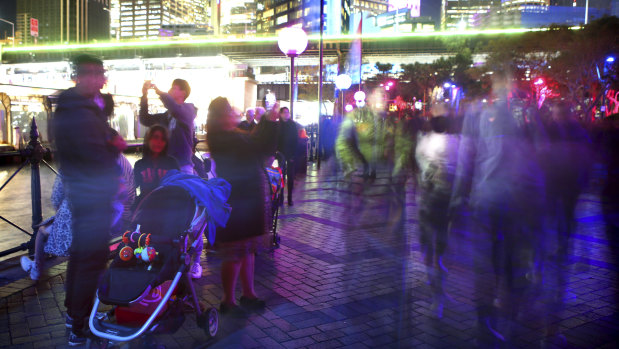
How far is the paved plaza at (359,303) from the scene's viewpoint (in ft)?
12.5

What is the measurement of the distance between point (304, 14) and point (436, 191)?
144m

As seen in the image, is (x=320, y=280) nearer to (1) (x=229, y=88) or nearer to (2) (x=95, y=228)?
(2) (x=95, y=228)

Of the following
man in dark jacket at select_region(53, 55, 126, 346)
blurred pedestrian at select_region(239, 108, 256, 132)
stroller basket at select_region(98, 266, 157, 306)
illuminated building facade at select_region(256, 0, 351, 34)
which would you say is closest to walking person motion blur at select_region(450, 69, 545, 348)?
stroller basket at select_region(98, 266, 157, 306)

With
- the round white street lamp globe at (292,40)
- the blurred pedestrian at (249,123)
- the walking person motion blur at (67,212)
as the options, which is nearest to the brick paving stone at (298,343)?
the walking person motion blur at (67,212)

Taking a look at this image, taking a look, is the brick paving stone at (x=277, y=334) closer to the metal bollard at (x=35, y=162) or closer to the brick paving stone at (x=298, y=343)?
the brick paving stone at (x=298, y=343)

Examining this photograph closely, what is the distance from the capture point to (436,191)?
4789 mm

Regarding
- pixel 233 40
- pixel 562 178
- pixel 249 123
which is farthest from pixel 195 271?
pixel 233 40

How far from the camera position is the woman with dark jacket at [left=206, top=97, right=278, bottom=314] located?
4160 millimetres

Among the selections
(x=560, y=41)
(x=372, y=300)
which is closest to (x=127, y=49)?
(x=560, y=41)

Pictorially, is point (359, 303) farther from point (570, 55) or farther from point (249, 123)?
point (570, 55)

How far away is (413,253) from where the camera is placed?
6.39 m

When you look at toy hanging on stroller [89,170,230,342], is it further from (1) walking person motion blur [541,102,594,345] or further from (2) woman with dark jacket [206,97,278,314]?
(1) walking person motion blur [541,102,594,345]

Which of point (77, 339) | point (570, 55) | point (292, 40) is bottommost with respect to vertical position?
point (77, 339)

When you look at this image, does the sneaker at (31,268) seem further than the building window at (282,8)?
No
